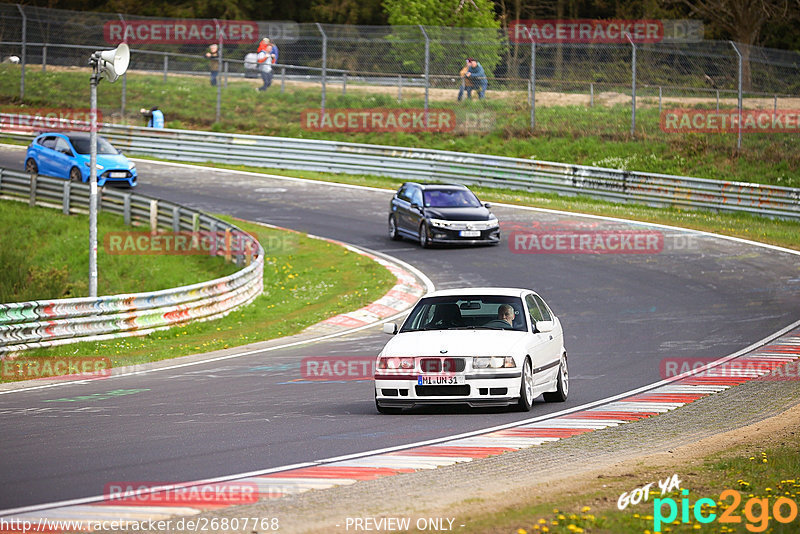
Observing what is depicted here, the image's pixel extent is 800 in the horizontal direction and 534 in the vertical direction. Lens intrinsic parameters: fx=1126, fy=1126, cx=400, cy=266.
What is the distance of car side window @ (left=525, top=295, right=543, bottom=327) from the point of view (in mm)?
12914

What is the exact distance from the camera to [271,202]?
3434 cm

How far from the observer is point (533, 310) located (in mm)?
13109

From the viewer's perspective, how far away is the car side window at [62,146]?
3478cm

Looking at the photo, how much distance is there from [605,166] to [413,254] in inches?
441

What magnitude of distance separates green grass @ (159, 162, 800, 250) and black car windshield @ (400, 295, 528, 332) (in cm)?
1629

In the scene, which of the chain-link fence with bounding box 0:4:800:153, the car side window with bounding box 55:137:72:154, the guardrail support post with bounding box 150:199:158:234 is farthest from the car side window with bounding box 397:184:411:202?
the car side window with bounding box 55:137:72:154

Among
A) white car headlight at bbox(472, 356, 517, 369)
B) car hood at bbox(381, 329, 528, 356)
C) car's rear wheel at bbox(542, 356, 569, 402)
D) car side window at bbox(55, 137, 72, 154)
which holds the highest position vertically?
car side window at bbox(55, 137, 72, 154)

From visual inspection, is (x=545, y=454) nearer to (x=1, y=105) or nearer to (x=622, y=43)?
(x=622, y=43)

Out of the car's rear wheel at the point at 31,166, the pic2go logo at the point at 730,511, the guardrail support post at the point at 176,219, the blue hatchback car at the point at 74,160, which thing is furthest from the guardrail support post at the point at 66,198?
the pic2go logo at the point at 730,511

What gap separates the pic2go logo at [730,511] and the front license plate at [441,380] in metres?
4.24

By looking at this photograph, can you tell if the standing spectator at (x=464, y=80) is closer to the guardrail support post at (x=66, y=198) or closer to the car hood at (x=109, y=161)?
the car hood at (x=109, y=161)

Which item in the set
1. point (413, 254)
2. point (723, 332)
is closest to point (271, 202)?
point (413, 254)

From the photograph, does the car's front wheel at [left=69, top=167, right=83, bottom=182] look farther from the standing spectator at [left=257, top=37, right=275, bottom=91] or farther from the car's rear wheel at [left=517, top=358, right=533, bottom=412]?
the car's rear wheel at [left=517, top=358, right=533, bottom=412]

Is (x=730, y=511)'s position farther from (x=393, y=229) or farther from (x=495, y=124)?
(x=495, y=124)
